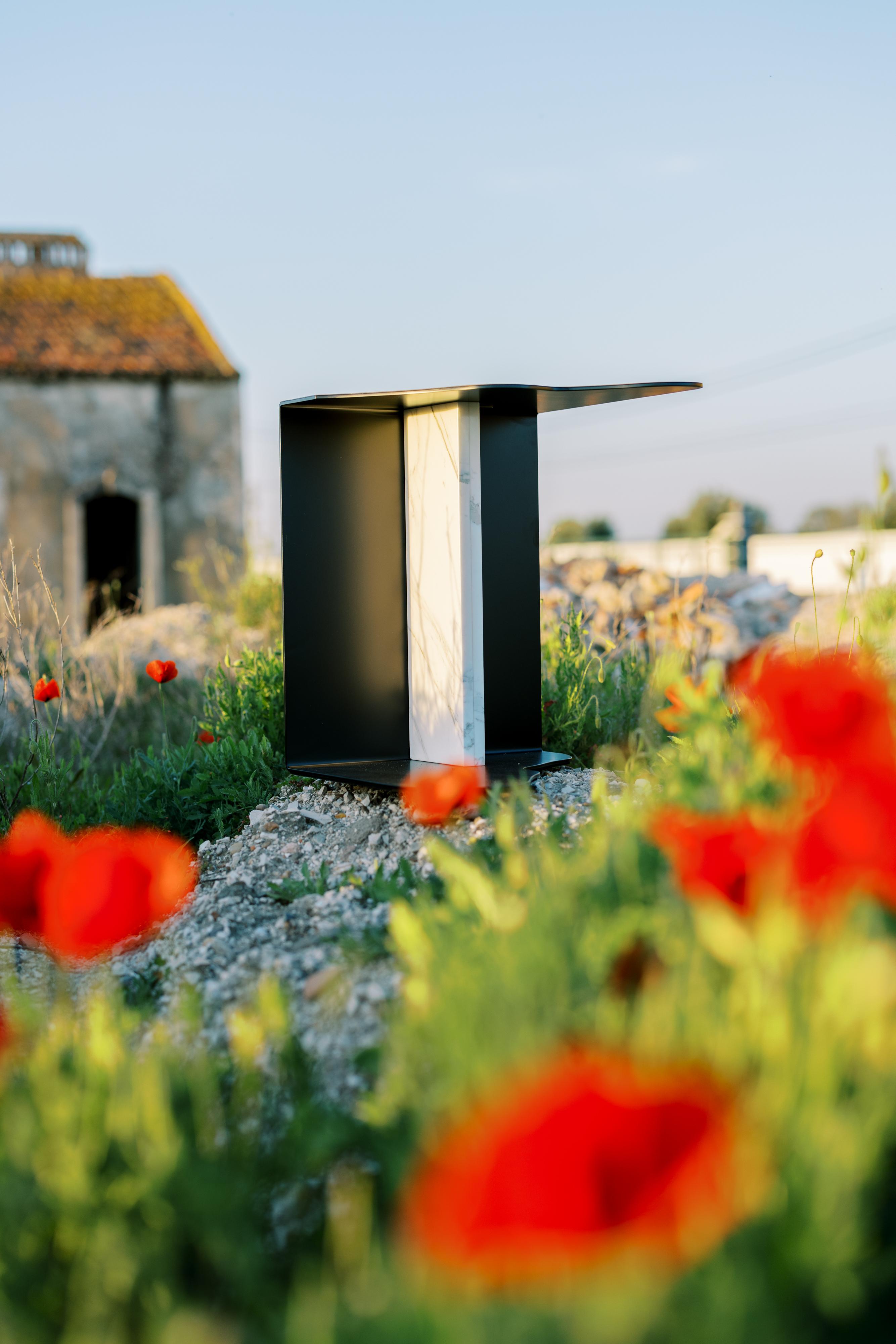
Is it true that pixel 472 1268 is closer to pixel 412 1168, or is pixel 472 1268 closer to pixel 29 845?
pixel 412 1168

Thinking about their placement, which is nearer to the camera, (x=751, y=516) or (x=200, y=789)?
(x=200, y=789)

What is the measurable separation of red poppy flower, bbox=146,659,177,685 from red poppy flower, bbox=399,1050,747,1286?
12.6 feet

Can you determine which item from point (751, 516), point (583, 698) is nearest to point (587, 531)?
point (751, 516)

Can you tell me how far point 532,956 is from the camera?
1.48m

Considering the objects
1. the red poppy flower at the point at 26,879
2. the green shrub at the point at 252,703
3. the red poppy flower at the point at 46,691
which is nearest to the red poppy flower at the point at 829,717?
the red poppy flower at the point at 26,879

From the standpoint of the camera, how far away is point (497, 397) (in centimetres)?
392

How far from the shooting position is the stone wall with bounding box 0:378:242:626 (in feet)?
40.2

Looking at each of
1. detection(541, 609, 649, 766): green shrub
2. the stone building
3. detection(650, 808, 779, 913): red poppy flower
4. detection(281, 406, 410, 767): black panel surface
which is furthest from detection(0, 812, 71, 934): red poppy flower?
the stone building

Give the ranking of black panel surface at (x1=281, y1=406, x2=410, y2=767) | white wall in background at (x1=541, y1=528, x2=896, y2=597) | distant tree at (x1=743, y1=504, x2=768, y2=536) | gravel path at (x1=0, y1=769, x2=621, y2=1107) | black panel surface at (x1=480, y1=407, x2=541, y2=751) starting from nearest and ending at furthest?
gravel path at (x1=0, y1=769, x2=621, y2=1107)
black panel surface at (x1=281, y1=406, x2=410, y2=767)
black panel surface at (x1=480, y1=407, x2=541, y2=751)
distant tree at (x1=743, y1=504, x2=768, y2=536)
white wall in background at (x1=541, y1=528, x2=896, y2=597)

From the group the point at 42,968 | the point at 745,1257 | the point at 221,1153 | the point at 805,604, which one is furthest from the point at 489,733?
the point at 805,604

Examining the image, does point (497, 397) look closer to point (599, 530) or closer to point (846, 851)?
point (846, 851)

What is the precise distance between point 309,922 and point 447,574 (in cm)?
176

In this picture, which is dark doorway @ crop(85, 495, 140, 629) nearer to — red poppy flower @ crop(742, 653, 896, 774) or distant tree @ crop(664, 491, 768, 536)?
red poppy flower @ crop(742, 653, 896, 774)

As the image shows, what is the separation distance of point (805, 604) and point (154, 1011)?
9.91 meters
